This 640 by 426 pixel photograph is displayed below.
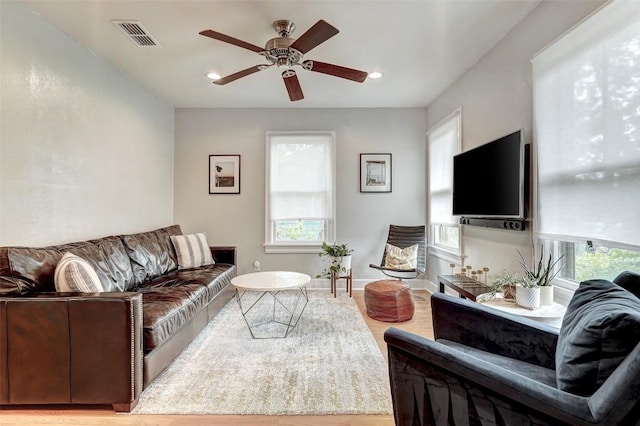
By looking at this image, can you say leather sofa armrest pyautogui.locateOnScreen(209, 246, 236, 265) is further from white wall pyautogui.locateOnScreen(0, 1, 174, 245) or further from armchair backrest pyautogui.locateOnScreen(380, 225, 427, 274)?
armchair backrest pyautogui.locateOnScreen(380, 225, 427, 274)

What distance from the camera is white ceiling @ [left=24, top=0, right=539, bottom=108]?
89.5 inches

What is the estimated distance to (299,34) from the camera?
8.64ft

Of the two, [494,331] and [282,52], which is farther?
[282,52]

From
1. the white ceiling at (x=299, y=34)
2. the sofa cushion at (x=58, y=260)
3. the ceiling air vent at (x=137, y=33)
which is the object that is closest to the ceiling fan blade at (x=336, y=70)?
the white ceiling at (x=299, y=34)

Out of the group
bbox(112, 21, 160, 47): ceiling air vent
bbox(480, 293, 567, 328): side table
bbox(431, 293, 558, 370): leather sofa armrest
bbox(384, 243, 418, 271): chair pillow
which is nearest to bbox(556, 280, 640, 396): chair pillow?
bbox(431, 293, 558, 370): leather sofa armrest

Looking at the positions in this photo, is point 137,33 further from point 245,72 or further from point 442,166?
point 442,166

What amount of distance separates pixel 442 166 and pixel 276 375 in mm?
3186

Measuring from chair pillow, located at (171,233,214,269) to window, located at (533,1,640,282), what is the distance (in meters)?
3.44

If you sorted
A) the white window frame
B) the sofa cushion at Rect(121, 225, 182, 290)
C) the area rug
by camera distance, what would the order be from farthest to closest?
1. the white window frame
2. the sofa cushion at Rect(121, 225, 182, 290)
3. the area rug

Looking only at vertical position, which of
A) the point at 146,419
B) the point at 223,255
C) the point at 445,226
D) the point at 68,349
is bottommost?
the point at 146,419

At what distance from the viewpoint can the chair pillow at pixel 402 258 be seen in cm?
404

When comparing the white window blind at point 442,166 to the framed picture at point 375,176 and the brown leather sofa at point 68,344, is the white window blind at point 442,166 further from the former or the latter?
the brown leather sofa at point 68,344

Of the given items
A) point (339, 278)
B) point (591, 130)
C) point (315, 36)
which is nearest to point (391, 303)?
point (339, 278)

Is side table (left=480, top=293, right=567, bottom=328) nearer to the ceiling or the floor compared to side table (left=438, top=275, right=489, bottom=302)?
nearer to the ceiling
